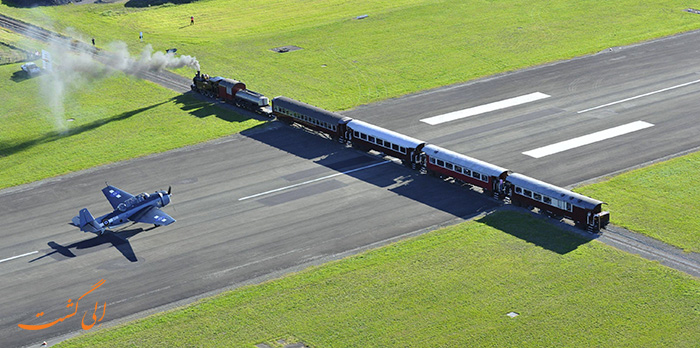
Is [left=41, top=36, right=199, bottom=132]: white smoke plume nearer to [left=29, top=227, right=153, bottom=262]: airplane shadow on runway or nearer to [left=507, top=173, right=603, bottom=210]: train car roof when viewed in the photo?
[left=29, top=227, right=153, bottom=262]: airplane shadow on runway

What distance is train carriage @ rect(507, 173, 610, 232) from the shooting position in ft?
229

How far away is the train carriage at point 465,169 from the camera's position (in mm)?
76312

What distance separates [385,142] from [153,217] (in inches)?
1037

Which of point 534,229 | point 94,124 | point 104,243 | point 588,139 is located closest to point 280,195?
point 104,243

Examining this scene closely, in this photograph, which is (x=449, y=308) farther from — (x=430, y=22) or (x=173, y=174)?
(x=430, y=22)

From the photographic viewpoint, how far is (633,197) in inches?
3029

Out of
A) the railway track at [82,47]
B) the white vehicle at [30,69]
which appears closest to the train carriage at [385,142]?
the railway track at [82,47]

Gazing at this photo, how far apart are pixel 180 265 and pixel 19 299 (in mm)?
12483

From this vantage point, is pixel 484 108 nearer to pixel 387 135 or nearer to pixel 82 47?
pixel 387 135

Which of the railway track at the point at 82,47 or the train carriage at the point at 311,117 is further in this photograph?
the railway track at the point at 82,47

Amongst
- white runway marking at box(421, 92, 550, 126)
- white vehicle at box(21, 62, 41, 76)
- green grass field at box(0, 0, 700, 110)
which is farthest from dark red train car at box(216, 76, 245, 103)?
white vehicle at box(21, 62, 41, 76)

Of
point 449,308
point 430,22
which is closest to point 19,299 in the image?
point 449,308

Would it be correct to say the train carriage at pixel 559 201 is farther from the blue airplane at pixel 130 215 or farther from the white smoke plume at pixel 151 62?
the white smoke plume at pixel 151 62

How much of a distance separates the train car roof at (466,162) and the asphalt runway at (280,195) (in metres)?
2.71
